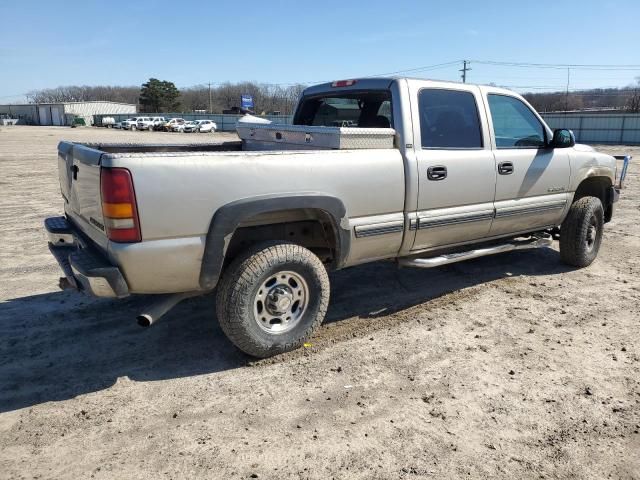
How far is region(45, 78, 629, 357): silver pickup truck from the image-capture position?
3.12 meters

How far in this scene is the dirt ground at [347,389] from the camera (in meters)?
2.69

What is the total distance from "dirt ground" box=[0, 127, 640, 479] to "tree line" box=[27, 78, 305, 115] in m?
57.8

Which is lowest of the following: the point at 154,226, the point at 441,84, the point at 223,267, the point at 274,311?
the point at 274,311

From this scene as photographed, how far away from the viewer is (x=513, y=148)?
16.6ft

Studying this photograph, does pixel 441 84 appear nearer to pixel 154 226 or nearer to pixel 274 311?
pixel 274 311

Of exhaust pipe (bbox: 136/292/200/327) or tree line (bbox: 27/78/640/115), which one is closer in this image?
exhaust pipe (bbox: 136/292/200/327)

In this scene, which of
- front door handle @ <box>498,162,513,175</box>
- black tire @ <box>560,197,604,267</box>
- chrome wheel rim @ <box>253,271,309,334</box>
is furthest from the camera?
black tire @ <box>560,197,604,267</box>

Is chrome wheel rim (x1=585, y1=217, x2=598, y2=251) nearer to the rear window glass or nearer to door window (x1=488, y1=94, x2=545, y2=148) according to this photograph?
door window (x1=488, y1=94, x2=545, y2=148)

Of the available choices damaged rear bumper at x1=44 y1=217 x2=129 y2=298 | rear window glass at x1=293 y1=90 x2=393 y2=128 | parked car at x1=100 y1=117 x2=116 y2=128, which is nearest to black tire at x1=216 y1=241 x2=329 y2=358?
damaged rear bumper at x1=44 y1=217 x2=129 y2=298

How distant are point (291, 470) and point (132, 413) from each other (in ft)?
3.65

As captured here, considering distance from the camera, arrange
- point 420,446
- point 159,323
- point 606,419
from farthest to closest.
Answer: point 159,323
point 606,419
point 420,446

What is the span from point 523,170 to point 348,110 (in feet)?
5.99

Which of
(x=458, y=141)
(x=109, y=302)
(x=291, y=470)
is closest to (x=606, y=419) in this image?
(x=291, y=470)

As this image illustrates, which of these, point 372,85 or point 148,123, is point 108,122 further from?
point 372,85
